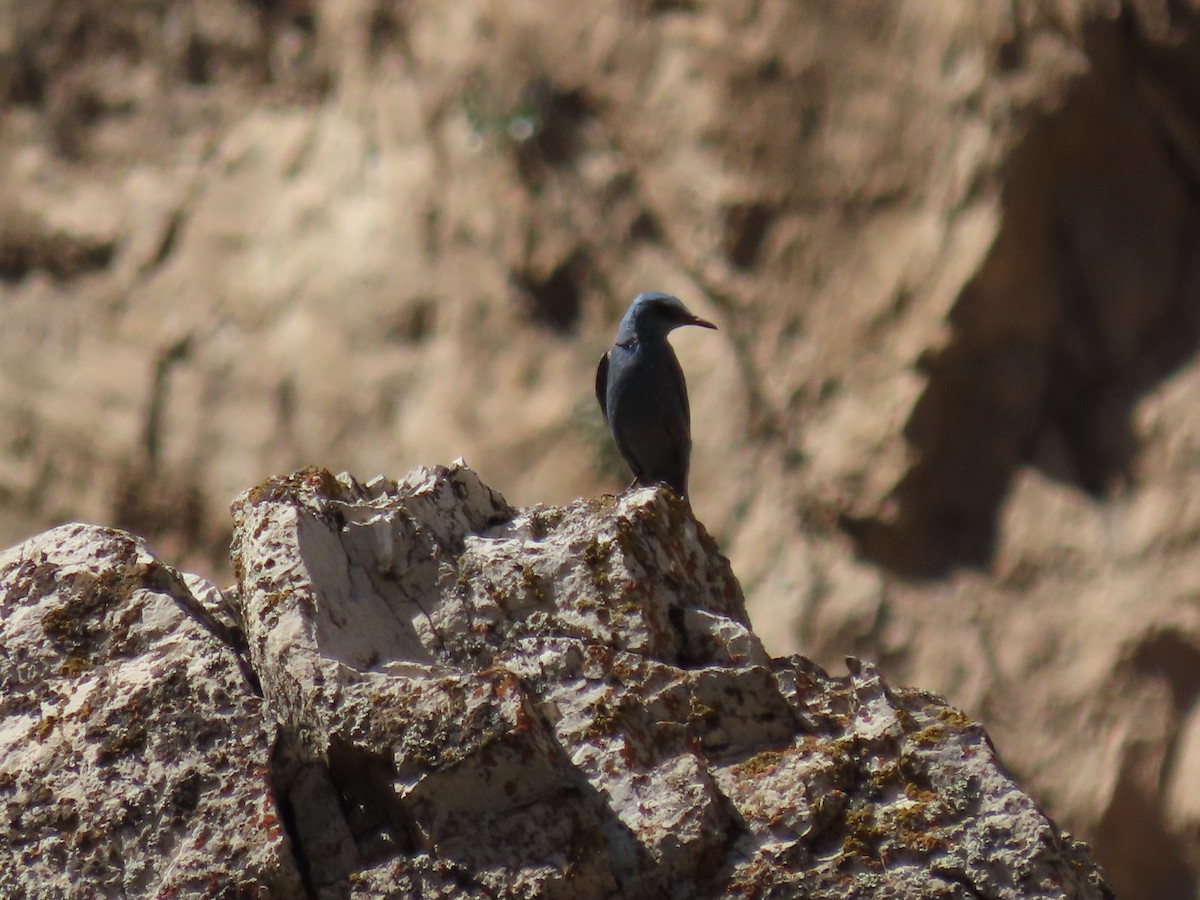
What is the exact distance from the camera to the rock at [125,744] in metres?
3.38

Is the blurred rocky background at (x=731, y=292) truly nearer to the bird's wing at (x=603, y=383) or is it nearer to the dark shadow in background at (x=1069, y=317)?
the dark shadow in background at (x=1069, y=317)

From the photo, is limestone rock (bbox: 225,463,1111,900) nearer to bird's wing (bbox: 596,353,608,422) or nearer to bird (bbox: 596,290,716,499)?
bird (bbox: 596,290,716,499)

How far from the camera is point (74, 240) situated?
1112 centimetres

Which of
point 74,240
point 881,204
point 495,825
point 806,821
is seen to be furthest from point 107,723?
point 74,240

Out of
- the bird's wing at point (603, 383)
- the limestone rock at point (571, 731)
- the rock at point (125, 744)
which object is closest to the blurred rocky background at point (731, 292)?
the bird's wing at point (603, 383)

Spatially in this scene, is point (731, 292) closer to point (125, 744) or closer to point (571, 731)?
point (571, 731)

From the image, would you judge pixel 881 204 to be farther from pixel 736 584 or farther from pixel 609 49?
pixel 736 584

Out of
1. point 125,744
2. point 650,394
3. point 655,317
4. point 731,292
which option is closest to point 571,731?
point 125,744

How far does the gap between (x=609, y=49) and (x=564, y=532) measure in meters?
6.72

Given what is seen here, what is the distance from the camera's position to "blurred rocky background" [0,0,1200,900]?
8930 millimetres

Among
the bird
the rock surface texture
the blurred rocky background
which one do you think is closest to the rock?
the rock surface texture

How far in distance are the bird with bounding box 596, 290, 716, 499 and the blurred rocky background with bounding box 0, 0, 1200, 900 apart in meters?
1.99

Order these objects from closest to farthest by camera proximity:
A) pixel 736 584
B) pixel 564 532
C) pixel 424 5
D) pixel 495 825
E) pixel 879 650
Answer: pixel 495 825, pixel 564 532, pixel 736 584, pixel 879 650, pixel 424 5

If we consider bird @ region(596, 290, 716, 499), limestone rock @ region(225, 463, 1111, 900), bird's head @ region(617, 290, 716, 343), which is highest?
bird's head @ region(617, 290, 716, 343)
